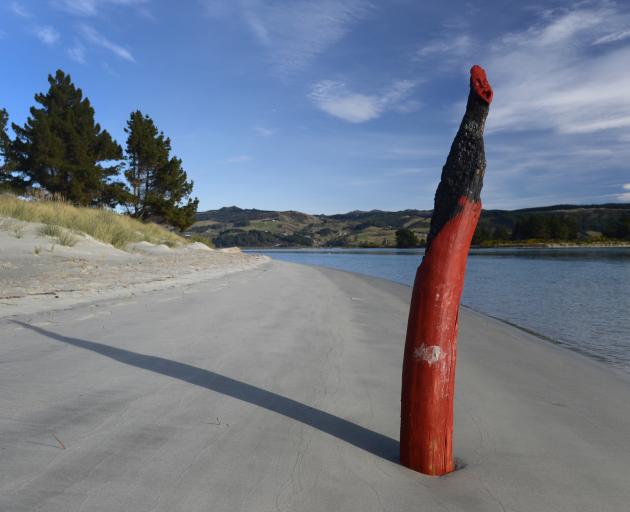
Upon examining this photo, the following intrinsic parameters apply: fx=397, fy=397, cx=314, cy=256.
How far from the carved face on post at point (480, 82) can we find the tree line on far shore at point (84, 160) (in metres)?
24.5

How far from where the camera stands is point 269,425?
2.15m

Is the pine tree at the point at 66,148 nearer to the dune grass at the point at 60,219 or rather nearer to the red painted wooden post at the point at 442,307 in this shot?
the dune grass at the point at 60,219

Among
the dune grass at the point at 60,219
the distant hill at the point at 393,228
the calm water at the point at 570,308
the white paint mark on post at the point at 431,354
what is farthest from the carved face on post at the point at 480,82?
the distant hill at the point at 393,228

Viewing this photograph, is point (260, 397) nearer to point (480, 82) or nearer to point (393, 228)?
point (480, 82)

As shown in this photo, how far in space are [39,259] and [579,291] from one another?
46.1 feet

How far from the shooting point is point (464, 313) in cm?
778

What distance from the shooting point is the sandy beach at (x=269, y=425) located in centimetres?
154

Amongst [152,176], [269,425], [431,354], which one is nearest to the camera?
[431,354]

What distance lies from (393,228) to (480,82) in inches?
4543

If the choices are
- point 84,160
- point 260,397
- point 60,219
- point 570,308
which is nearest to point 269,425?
point 260,397

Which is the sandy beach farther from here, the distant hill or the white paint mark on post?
the distant hill

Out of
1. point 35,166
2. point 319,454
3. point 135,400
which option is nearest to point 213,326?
point 135,400

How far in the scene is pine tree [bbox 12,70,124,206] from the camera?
23531 millimetres

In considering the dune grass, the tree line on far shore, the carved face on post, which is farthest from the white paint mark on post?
the tree line on far shore
